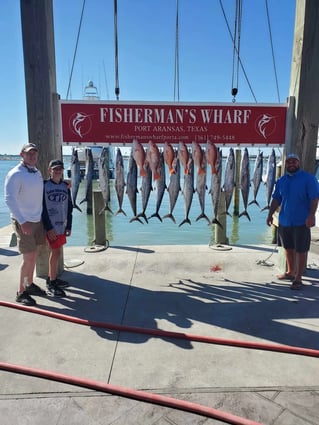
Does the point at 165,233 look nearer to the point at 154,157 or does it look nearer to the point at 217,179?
the point at 217,179

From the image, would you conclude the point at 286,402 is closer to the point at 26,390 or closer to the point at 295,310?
the point at 295,310

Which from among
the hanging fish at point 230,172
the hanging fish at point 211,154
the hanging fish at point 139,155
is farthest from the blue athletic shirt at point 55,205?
the hanging fish at point 230,172

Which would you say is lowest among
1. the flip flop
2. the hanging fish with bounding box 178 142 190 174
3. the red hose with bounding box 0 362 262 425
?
the flip flop

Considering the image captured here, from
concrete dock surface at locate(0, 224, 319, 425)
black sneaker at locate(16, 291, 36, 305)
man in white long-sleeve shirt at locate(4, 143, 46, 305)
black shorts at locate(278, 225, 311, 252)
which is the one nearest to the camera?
concrete dock surface at locate(0, 224, 319, 425)

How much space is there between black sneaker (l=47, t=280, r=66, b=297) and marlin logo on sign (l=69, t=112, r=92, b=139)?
2.14 meters

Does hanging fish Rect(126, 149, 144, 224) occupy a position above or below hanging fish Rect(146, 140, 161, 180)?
below

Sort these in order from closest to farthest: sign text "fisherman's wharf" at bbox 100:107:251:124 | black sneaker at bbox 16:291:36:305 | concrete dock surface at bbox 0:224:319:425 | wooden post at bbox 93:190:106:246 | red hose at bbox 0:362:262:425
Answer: red hose at bbox 0:362:262:425, concrete dock surface at bbox 0:224:319:425, black sneaker at bbox 16:291:36:305, sign text "fisherman's wharf" at bbox 100:107:251:124, wooden post at bbox 93:190:106:246

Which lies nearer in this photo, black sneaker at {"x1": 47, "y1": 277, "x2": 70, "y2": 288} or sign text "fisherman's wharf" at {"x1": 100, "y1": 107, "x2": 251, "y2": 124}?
black sneaker at {"x1": 47, "y1": 277, "x2": 70, "y2": 288}

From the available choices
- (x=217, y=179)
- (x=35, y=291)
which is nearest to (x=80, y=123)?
(x=217, y=179)

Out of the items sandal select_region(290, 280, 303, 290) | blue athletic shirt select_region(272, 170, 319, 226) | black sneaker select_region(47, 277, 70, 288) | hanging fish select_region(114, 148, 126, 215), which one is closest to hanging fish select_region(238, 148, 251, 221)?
blue athletic shirt select_region(272, 170, 319, 226)

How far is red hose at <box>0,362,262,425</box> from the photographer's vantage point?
2205 mm

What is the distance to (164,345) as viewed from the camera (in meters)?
3.13

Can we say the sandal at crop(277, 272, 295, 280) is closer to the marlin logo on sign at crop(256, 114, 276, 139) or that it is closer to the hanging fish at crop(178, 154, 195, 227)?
the hanging fish at crop(178, 154, 195, 227)

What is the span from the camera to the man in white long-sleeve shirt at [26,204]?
377cm
